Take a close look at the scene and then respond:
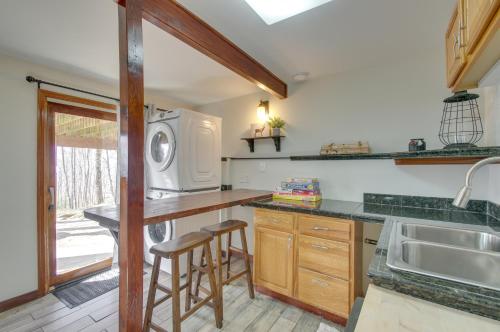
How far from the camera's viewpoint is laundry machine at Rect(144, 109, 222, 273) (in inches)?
97.6

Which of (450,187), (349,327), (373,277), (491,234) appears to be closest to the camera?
(373,277)

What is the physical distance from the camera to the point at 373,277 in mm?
770

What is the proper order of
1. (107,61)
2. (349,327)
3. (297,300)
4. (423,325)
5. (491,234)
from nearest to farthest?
(423,325) → (349,327) → (491,234) → (297,300) → (107,61)

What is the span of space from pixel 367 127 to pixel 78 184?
320 cm

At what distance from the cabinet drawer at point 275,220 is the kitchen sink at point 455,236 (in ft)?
2.86

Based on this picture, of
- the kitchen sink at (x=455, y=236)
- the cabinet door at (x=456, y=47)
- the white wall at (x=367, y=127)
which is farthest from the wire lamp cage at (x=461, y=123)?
the kitchen sink at (x=455, y=236)

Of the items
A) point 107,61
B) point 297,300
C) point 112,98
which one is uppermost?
point 107,61

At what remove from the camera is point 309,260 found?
1.89m

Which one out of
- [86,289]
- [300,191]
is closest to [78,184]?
[86,289]

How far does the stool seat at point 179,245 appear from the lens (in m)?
1.54

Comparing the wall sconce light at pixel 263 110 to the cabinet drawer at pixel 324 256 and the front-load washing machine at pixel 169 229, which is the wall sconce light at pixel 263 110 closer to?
the front-load washing machine at pixel 169 229

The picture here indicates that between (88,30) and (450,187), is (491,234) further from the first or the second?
(88,30)

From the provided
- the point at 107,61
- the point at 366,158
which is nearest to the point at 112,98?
the point at 107,61

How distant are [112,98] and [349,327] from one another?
3077mm
